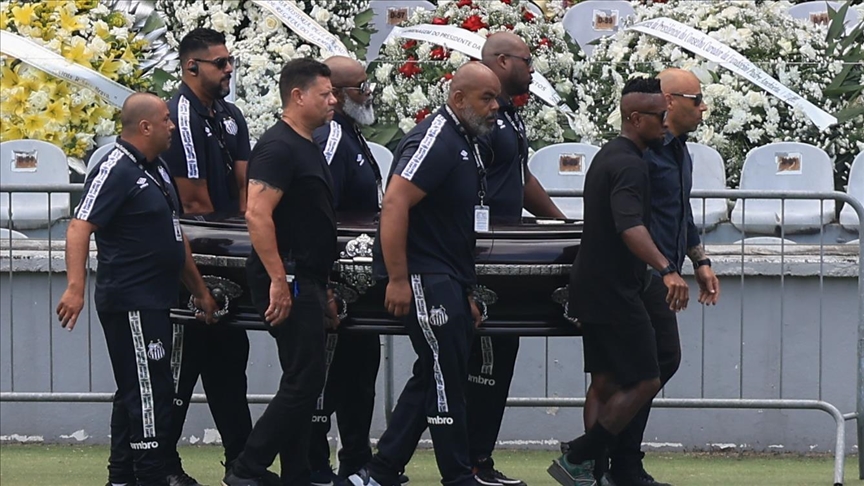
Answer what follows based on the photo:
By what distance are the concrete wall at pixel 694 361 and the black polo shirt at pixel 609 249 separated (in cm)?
175

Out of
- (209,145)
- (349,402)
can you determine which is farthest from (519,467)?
(209,145)

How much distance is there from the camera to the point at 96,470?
8633 millimetres

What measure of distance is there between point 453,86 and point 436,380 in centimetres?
126

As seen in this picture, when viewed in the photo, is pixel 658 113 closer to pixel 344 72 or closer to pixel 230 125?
pixel 344 72

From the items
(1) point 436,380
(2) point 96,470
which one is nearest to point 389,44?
(2) point 96,470

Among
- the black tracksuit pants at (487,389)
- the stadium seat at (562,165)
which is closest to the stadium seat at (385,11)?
the stadium seat at (562,165)

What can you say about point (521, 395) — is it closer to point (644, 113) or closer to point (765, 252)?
point (765, 252)

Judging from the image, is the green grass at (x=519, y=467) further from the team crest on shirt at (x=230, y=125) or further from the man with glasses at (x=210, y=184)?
the team crest on shirt at (x=230, y=125)

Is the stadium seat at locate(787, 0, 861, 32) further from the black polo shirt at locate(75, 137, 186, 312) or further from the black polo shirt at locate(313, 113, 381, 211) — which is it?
the black polo shirt at locate(75, 137, 186, 312)

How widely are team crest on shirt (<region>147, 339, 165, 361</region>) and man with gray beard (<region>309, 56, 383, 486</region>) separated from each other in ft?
2.71

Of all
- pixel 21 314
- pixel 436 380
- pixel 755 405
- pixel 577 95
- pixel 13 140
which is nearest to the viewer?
pixel 436 380

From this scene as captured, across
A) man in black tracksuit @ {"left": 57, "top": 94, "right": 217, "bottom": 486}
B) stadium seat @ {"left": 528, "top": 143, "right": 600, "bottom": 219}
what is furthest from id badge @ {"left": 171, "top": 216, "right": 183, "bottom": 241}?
stadium seat @ {"left": 528, "top": 143, "right": 600, "bottom": 219}

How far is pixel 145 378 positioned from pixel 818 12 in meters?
7.11

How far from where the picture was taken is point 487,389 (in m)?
7.78
